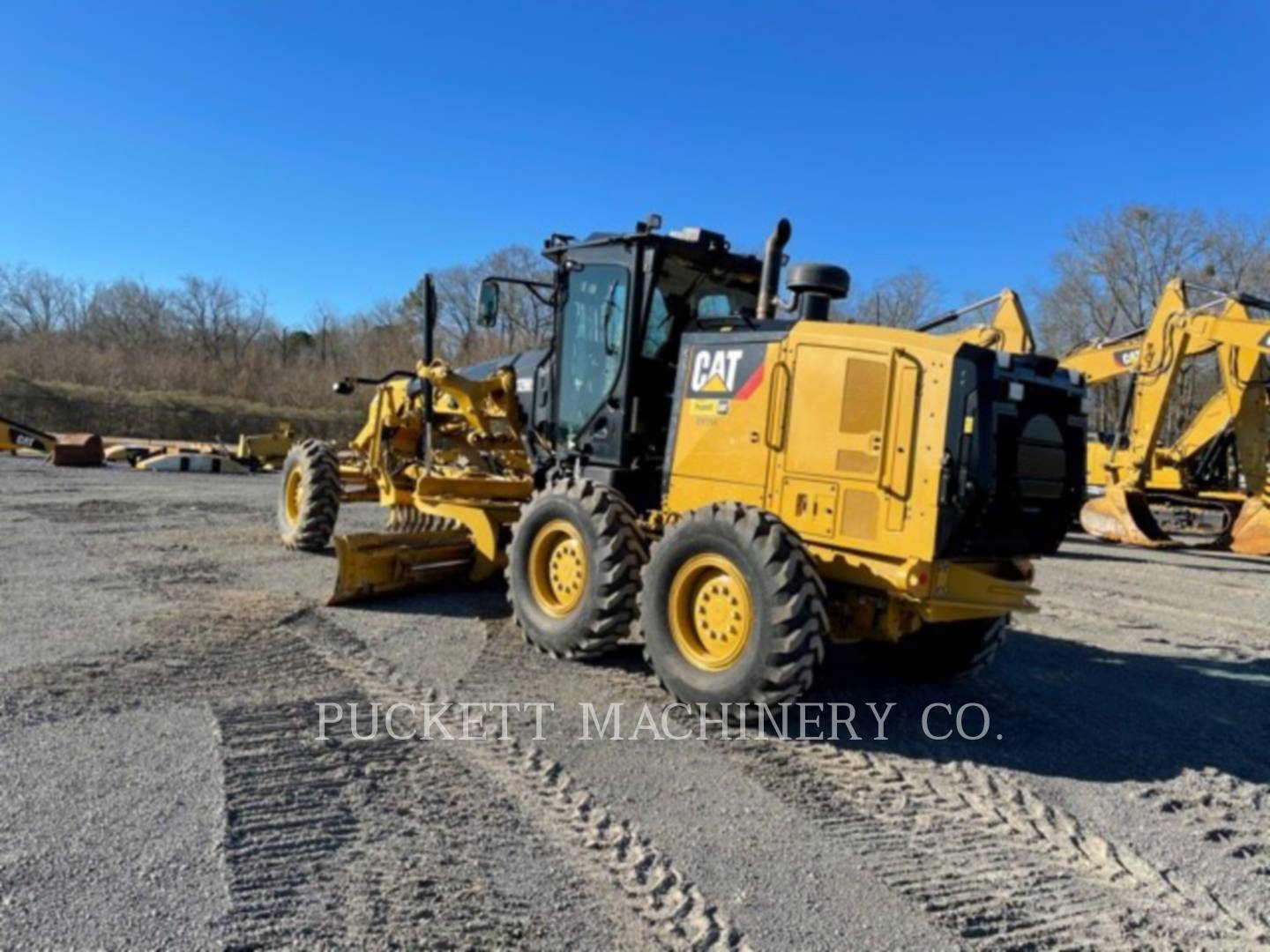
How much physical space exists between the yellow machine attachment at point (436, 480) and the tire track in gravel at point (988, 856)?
360 centimetres

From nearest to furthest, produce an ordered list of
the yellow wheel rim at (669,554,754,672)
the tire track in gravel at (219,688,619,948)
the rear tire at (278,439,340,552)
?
1. the tire track in gravel at (219,688,619,948)
2. the yellow wheel rim at (669,554,754,672)
3. the rear tire at (278,439,340,552)

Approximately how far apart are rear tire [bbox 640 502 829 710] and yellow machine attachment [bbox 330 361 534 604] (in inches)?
106

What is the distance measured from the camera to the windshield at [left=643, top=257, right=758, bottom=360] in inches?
256

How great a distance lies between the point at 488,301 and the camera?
24.0 feet

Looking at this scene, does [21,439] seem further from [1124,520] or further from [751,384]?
[1124,520]

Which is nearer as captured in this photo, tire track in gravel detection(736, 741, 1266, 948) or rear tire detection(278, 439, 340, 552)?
tire track in gravel detection(736, 741, 1266, 948)

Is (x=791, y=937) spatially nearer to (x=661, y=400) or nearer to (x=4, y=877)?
(x=4, y=877)

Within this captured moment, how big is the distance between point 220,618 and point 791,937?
490 cm

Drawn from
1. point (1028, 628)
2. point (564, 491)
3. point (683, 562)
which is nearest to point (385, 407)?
point (564, 491)

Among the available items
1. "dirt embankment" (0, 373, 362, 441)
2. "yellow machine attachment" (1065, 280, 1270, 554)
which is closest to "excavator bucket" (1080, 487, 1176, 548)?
"yellow machine attachment" (1065, 280, 1270, 554)

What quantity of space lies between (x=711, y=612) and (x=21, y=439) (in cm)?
2375

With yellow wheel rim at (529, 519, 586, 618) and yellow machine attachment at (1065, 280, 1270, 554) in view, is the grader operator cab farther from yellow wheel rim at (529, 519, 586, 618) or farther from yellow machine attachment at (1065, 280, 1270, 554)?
yellow machine attachment at (1065, 280, 1270, 554)

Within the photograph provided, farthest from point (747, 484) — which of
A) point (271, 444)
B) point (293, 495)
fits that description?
point (271, 444)

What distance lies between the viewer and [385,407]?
9820mm
